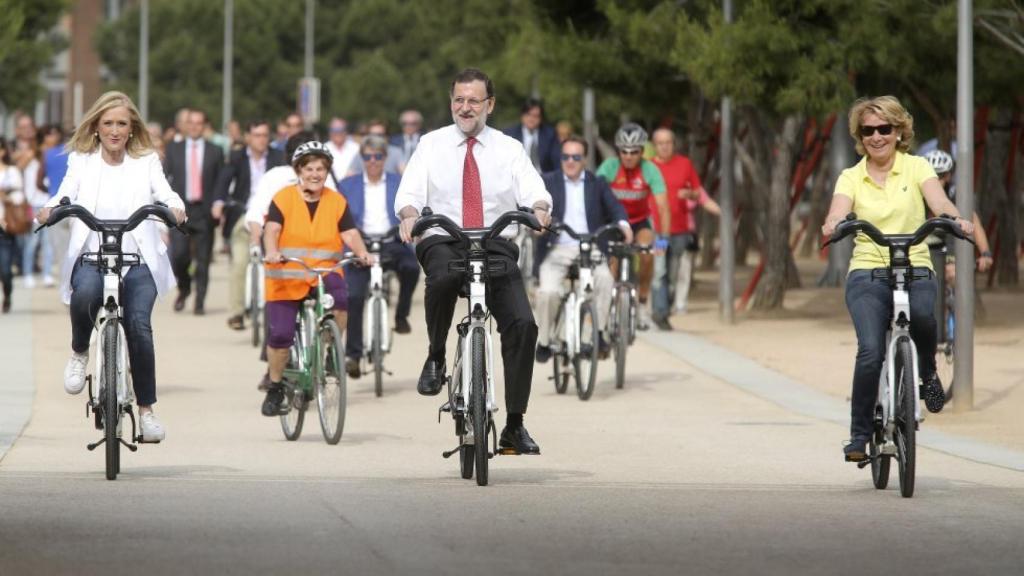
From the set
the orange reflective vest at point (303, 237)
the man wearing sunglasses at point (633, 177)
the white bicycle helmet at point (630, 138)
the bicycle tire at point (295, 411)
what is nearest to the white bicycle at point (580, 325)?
the man wearing sunglasses at point (633, 177)

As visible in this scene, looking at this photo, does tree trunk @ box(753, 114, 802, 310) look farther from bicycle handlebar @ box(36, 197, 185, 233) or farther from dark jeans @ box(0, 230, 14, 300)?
bicycle handlebar @ box(36, 197, 185, 233)

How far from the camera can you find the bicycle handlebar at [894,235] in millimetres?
9500

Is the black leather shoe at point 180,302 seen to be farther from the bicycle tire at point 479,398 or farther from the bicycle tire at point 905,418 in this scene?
the bicycle tire at point 905,418

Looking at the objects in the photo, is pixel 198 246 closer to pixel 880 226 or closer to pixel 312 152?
pixel 312 152

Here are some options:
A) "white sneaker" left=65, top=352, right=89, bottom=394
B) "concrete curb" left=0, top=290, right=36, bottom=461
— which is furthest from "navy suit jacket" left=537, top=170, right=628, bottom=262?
"white sneaker" left=65, top=352, right=89, bottom=394

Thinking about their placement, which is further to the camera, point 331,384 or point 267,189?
point 267,189

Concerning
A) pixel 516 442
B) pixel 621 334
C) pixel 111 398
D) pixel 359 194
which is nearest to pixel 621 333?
pixel 621 334

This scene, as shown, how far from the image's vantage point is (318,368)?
12.2 m

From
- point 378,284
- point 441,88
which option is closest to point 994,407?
point 378,284

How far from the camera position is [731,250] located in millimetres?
22500

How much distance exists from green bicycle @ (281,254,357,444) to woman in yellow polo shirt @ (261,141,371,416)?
0.23 feet

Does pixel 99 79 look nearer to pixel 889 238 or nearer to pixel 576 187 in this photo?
pixel 576 187

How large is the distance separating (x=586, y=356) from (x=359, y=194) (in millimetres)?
2152

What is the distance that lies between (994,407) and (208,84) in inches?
2614
